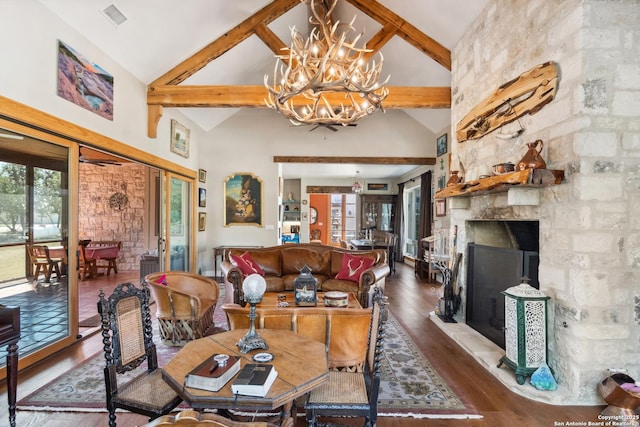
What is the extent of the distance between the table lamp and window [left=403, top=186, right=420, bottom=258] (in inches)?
341

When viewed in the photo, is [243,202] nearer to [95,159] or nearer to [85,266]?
[95,159]

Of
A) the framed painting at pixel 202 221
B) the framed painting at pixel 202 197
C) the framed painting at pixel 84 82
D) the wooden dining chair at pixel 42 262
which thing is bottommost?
the wooden dining chair at pixel 42 262

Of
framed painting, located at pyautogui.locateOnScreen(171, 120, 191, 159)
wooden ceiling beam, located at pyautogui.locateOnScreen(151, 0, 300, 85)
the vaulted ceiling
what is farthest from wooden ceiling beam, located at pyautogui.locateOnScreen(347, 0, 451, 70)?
framed painting, located at pyautogui.locateOnScreen(171, 120, 191, 159)

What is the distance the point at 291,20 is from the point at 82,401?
5681mm

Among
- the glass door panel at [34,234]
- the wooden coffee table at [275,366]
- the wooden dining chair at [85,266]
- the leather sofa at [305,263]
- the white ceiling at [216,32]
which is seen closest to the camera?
the wooden coffee table at [275,366]

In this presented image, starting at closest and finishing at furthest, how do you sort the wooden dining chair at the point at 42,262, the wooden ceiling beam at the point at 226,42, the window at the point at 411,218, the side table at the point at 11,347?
the side table at the point at 11,347 < the wooden dining chair at the point at 42,262 < the wooden ceiling beam at the point at 226,42 < the window at the point at 411,218

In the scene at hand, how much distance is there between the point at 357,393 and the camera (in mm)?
1812

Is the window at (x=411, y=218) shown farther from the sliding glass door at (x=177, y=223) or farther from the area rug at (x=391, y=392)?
the area rug at (x=391, y=392)

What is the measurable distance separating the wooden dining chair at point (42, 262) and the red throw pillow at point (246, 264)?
1.96 meters

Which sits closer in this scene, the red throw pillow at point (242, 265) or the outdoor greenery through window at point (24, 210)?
the outdoor greenery through window at point (24, 210)

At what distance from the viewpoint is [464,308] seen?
4215 mm

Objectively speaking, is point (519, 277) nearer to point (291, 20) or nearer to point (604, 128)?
point (604, 128)

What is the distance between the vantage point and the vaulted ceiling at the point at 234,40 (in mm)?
3979

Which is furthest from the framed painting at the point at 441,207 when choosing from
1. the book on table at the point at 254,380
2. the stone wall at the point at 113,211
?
the stone wall at the point at 113,211
